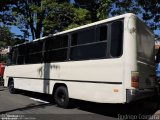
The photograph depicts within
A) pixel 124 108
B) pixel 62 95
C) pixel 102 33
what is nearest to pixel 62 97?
pixel 62 95

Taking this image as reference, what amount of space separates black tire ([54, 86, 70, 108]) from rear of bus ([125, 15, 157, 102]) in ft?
9.41

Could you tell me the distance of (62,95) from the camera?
34.5 feet

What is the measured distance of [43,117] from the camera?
8.91 m

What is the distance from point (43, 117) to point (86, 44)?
8.93 feet

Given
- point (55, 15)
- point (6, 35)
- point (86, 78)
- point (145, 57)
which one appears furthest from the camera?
point (6, 35)

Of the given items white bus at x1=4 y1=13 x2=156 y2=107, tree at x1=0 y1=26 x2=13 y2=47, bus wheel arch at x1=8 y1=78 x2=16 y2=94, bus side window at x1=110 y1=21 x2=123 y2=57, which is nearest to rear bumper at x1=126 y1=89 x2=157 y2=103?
white bus at x1=4 y1=13 x2=156 y2=107

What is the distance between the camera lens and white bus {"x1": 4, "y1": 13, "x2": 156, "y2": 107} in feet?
26.6

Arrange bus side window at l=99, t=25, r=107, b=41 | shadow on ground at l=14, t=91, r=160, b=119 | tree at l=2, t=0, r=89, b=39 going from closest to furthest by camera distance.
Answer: bus side window at l=99, t=25, r=107, b=41, shadow on ground at l=14, t=91, r=160, b=119, tree at l=2, t=0, r=89, b=39

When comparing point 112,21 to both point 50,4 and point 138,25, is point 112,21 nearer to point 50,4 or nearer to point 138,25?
point 138,25

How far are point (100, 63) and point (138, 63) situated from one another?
3.78 feet

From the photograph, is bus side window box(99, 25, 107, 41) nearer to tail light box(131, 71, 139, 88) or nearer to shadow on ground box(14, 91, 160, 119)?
tail light box(131, 71, 139, 88)

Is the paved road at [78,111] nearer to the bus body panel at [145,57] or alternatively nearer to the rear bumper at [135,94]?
the rear bumper at [135,94]

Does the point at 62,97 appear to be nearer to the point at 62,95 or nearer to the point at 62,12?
the point at 62,95

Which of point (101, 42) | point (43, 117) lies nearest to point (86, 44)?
point (101, 42)
